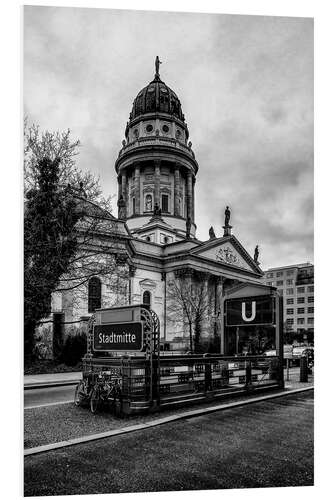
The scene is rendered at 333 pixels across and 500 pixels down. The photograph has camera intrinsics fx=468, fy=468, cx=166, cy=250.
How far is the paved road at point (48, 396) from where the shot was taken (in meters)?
10.0

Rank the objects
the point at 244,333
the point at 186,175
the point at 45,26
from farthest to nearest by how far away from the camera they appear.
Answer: the point at 186,175 → the point at 244,333 → the point at 45,26

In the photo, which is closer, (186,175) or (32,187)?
(32,187)

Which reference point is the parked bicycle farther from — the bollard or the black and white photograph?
the bollard

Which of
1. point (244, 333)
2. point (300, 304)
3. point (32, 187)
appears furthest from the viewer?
point (244, 333)

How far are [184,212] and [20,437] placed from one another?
41929mm

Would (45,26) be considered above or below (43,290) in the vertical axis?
above

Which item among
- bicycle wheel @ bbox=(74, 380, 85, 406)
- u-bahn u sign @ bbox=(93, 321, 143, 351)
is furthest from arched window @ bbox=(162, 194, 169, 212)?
u-bahn u sign @ bbox=(93, 321, 143, 351)

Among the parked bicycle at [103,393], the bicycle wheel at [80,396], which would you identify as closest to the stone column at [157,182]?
the bicycle wheel at [80,396]

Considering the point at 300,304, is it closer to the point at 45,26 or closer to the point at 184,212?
the point at 45,26

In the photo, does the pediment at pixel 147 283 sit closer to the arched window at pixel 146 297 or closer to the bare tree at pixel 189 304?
the arched window at pixel 146 297

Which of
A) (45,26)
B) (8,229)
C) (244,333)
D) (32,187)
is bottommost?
(244,333)

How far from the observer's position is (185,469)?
5281mm

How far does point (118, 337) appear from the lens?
27.7 feet
